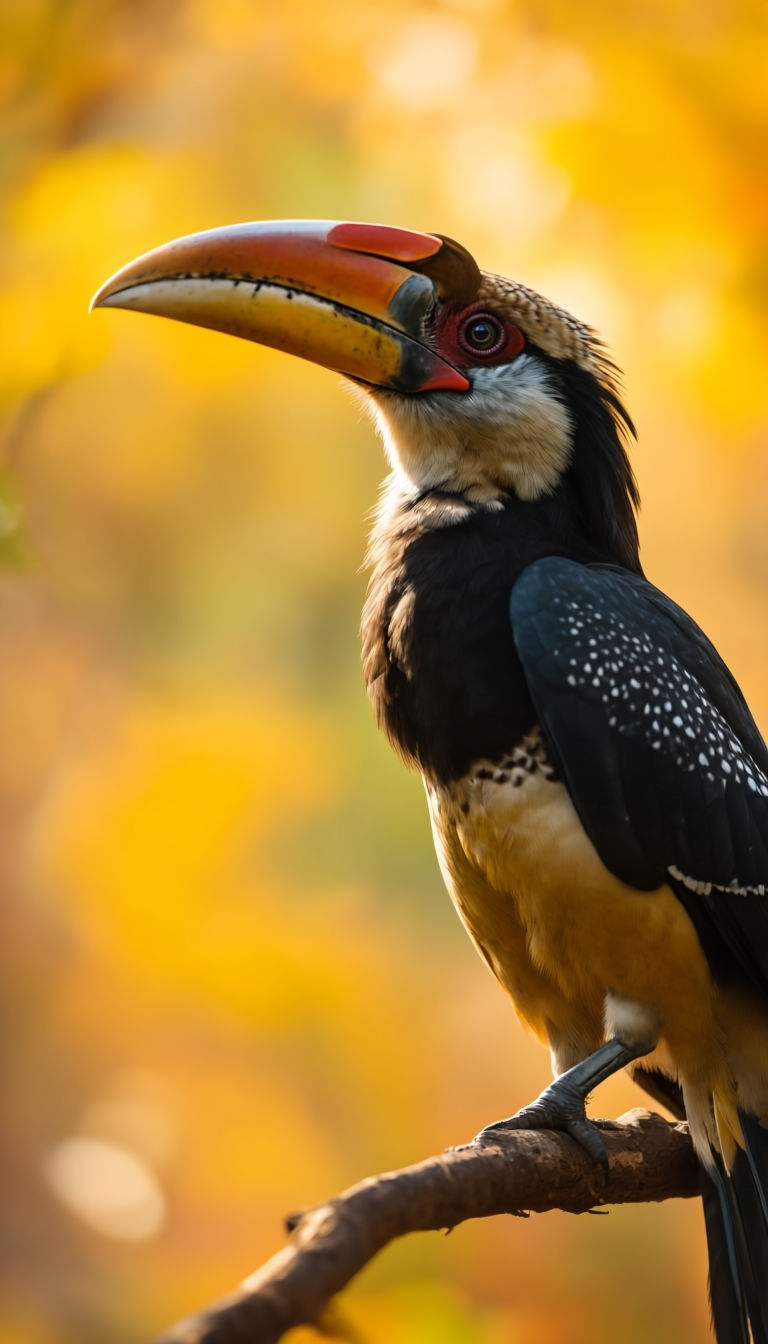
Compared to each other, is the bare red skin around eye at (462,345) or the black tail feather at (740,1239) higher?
the bare red skin around eye at (462,345)

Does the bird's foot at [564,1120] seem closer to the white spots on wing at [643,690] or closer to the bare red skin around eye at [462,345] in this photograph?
the white spots on wing at [643,690]

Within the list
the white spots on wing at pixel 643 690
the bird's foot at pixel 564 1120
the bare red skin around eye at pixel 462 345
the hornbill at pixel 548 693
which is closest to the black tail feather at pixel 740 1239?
the hornbill at pixel 548 693

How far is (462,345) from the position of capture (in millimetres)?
2576

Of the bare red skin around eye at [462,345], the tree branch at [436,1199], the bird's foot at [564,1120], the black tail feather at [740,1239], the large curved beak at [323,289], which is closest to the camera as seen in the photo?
the tree branch at [436,1199]

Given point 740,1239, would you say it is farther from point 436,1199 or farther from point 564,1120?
point 436,1199

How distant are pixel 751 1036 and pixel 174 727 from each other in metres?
2.87

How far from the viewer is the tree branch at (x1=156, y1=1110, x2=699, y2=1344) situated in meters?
1.31

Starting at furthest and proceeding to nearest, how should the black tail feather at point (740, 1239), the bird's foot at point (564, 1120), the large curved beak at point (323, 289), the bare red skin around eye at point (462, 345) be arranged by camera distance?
the bare red skin around eye at point (462, 345)
the large curved beak at point (323, 289)
the black tail feather at point (740, 1239)
the bird's foot at point (564, 1120)

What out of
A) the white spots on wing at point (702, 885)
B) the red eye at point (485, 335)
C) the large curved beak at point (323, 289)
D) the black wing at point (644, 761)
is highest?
the large curved beak at point (323, 289)

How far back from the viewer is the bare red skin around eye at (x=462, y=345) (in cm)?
257

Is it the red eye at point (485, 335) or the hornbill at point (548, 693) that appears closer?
the hornbill at point (548, 693)

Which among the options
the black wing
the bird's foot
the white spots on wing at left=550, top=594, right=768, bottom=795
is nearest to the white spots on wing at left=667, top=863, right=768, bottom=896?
the black wing

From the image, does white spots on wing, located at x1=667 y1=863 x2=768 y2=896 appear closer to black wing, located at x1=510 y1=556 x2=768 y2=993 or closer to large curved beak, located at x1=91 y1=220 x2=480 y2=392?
black wing, located at x1=510 y1=556 x2=768 y2=993

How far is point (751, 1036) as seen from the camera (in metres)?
2.35
